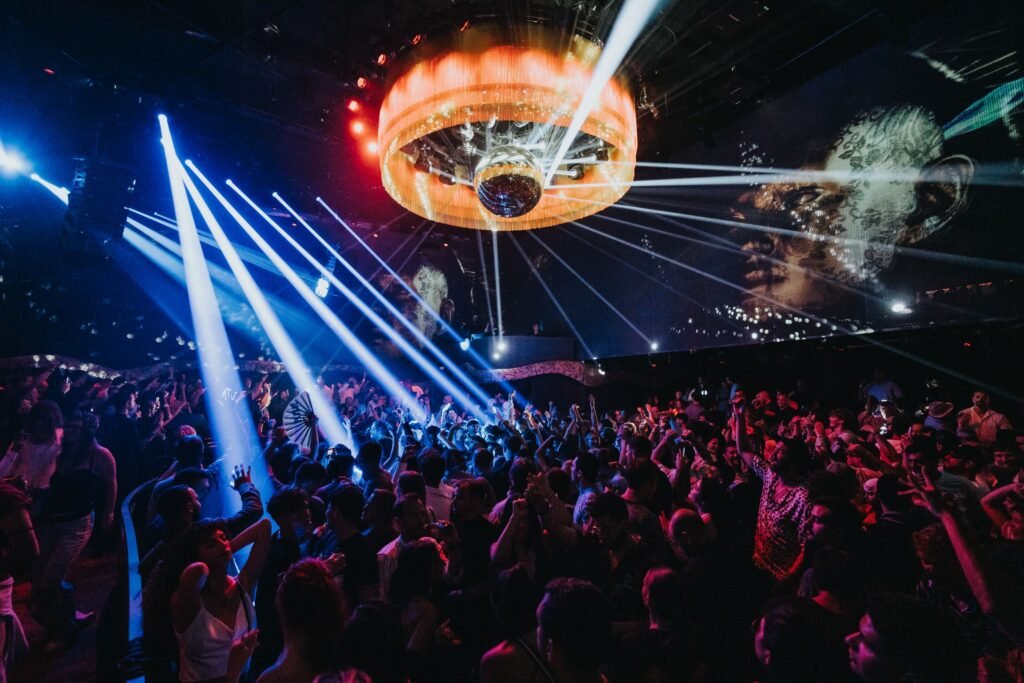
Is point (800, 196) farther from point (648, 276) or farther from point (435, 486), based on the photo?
point (435, 486)

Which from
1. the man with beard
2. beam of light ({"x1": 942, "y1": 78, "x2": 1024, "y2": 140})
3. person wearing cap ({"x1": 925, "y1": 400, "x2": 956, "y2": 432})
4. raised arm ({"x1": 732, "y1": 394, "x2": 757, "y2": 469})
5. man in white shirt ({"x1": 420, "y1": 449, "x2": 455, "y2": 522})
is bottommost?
the man with beard

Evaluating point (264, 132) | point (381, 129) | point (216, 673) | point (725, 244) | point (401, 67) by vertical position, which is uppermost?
point (264, 132)

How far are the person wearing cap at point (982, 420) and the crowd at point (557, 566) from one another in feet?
3.89

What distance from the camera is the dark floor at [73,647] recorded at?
3125 mm

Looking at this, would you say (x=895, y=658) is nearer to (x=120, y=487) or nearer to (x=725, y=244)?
(x=120, y=487)

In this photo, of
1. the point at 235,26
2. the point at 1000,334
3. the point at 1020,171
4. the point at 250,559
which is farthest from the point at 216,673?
the point at 1000,334

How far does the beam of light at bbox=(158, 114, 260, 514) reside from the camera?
25.1 ft

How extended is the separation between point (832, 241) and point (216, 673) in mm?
7190

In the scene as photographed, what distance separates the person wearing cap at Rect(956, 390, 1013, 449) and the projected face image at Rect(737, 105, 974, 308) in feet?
5.91

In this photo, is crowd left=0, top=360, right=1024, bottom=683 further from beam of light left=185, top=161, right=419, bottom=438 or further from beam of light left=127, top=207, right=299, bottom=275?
beam of light left=127, top=207, right=299, bottom=275

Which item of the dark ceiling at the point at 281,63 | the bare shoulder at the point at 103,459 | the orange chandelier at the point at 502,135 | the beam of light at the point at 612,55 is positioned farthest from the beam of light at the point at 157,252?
the beam of light at the point at 612,55

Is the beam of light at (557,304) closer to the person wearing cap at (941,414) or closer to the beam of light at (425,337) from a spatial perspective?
the beam of light at (425,337)

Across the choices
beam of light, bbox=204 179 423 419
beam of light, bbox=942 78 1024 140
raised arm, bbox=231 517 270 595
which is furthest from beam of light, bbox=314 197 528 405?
raised arm, bbox=231 517 270 595

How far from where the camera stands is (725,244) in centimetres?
736
